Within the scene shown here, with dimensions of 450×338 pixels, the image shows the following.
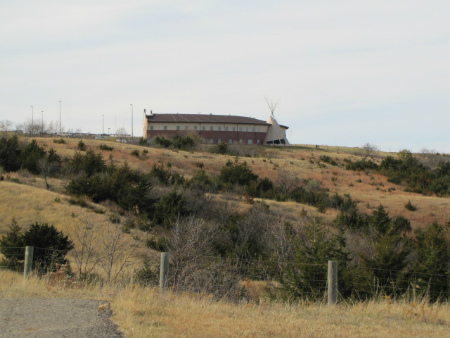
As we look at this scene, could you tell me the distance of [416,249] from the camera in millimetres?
25438

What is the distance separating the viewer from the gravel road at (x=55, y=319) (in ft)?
20.7

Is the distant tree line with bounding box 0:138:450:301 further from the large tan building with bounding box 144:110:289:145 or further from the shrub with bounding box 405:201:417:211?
the large tan building with bounding box 144:110:289:145

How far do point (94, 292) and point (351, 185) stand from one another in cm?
4953

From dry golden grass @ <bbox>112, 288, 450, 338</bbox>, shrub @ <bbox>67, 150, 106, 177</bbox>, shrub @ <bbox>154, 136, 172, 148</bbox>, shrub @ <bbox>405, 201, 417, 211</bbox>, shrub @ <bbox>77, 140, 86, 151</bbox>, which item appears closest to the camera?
dry golden grass @ <bbox>112, 288, 450, 338</bbox>

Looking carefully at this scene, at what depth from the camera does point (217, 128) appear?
8756 cm

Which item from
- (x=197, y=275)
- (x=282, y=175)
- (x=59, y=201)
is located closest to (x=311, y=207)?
(x=282, y=175)

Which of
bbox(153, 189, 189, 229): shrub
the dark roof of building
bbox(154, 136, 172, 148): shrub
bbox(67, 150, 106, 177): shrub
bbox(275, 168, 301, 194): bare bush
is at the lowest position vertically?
bbox(153, 189, 189, 229): shrub

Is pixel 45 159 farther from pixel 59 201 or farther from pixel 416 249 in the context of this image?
pixel 416 249

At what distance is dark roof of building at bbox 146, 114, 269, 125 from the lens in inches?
3413

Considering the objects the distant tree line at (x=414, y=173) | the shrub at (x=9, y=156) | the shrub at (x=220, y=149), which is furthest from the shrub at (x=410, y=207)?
the shrub at (x=9, y=156)

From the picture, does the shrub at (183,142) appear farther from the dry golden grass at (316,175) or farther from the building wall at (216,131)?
the building wall at (216,131)

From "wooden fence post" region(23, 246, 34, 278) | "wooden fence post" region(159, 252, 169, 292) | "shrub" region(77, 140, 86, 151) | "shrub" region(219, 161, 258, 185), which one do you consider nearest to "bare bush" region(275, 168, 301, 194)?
"shrub" region(219, 161, 258, 185)

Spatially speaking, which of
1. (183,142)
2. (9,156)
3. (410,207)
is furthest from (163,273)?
(183,142)

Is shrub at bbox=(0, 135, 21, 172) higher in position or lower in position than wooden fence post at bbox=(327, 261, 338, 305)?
higher
